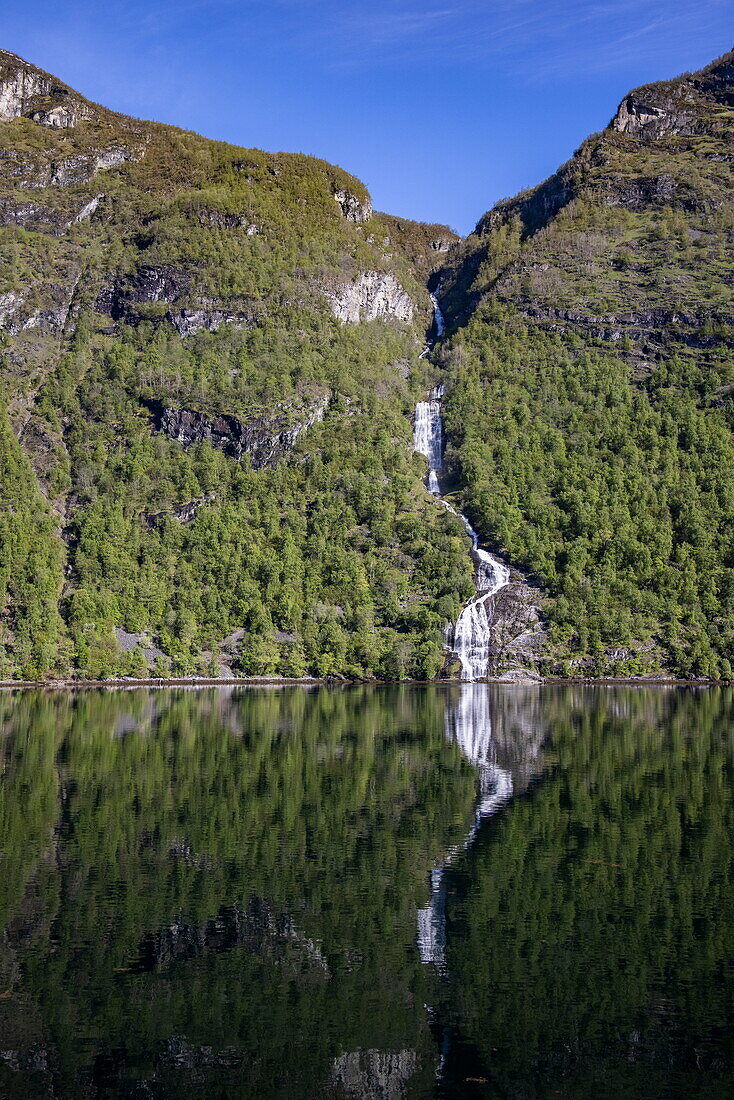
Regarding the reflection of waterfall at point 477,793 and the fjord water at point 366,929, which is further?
the reflection of waterfall at point 477,793

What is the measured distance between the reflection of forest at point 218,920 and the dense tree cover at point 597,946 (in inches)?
58.8

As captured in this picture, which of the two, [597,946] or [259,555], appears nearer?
[597,946]

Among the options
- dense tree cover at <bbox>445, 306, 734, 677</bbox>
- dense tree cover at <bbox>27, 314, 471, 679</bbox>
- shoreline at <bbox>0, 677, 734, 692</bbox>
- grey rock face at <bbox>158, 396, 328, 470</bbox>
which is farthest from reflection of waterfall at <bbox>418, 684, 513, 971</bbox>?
grey rock face at <bbox>158, 396, 328, 470</bbox>

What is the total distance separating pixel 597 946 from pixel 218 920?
31.0 feet

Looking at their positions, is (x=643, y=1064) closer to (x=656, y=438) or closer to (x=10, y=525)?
(x=10, y=525)

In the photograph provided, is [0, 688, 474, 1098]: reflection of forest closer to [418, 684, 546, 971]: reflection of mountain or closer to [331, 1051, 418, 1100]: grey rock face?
[331, 1051, 418, 1100]: grey rock face

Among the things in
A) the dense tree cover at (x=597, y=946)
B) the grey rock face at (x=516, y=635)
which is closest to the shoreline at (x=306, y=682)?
the grey rock face at (x=516, y=635)

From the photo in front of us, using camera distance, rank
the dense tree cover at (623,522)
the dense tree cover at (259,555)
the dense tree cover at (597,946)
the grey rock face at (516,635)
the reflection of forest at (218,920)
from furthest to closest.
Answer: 1. the dense tree cover at (259,555)
2. the dense tree cover at (623,522)
3. the grey rock face at (516,635)
4. the reflection of forest at (218,920)
5. the dense tree cover at (597,946)

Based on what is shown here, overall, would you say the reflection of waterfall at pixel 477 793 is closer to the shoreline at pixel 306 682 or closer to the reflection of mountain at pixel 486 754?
the reflection of mountain at pixel 486 754

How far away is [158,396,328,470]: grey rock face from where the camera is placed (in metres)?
194

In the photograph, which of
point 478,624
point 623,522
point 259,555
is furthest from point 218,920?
point 623,522

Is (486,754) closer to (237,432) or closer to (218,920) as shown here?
(218,920)

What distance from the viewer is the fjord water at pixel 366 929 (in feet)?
56.6

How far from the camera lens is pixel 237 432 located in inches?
7751
